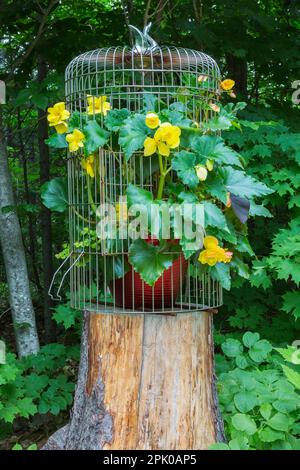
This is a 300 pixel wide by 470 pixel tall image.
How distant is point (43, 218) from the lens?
4.52 metres

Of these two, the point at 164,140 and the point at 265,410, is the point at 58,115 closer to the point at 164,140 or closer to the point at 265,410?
the point at 164,140

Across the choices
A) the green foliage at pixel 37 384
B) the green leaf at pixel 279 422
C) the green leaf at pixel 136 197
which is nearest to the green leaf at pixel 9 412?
the green foliage at pixel 37 384

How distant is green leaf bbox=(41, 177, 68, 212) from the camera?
2559mm

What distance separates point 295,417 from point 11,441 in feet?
5.63

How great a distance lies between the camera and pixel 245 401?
2621 millimetres

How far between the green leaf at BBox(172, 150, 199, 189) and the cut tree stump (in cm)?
61

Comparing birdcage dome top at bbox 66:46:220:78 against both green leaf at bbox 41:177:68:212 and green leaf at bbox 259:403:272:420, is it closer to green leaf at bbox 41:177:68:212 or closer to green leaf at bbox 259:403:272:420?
green leaf at bbox 41:177:68:212

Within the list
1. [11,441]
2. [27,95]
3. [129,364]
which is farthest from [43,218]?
[129,364]

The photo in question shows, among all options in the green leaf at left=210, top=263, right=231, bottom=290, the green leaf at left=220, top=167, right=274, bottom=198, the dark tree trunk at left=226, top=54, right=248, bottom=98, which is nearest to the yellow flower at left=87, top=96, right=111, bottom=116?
the green leaf at left=220, top=167, right=274, bottom=198

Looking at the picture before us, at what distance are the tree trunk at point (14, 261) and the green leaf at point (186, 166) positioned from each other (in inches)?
63.8

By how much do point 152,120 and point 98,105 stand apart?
0.38 meters

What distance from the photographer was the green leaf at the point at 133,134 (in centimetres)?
212

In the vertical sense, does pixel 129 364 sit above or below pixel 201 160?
below

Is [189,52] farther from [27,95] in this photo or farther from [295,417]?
[295,417]
